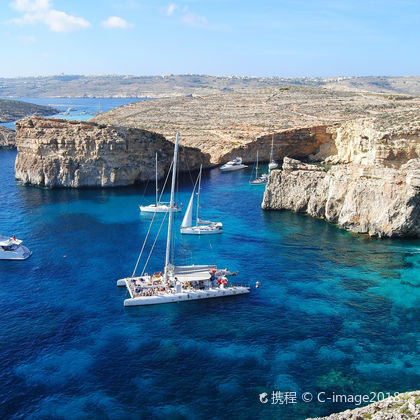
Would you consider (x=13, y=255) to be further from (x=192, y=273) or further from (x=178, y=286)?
(x=192, y=273)

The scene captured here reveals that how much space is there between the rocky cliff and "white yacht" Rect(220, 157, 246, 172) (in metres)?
30.8

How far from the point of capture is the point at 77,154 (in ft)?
239

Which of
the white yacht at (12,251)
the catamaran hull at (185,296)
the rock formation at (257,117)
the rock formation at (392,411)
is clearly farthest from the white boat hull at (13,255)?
the rock formation at (257,117)

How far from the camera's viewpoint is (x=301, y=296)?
3772cm

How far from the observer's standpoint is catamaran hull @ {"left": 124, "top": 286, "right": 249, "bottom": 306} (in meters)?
36.2

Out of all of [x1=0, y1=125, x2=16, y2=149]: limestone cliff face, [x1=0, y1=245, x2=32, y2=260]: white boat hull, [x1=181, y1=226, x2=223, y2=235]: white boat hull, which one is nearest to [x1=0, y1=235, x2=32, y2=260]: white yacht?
[x1=0, y1=245, x2=32, y2=260]: white boat hull

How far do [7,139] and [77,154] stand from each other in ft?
207

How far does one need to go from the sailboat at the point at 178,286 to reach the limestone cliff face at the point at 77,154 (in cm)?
3775

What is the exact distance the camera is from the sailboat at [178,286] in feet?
121

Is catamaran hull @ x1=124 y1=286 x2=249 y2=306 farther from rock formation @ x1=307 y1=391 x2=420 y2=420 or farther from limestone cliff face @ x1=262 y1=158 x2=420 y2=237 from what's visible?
rock formation @ x1=307 y1=391 x2=420 y2=420

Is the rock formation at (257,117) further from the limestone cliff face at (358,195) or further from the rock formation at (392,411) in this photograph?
the rock formation at (392,411)

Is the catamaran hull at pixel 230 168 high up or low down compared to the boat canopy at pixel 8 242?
up

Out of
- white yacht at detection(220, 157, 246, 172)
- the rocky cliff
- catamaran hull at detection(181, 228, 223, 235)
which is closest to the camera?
the rocky cliff

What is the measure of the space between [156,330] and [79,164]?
152 ft
